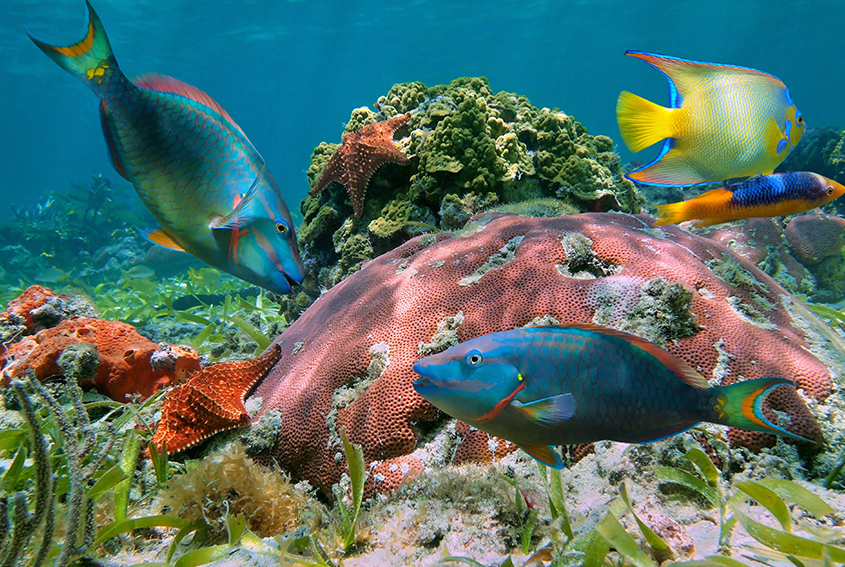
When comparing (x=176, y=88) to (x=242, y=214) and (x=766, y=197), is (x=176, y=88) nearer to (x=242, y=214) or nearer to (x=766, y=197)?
(x=242, y=214)

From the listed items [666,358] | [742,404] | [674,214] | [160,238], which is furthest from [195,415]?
[674,214]

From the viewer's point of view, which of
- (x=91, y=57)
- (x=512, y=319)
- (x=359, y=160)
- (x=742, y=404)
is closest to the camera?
(x=742, y=404)

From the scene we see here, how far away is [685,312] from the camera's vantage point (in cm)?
210

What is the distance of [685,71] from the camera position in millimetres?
2010

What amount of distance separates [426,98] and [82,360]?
16.8ft

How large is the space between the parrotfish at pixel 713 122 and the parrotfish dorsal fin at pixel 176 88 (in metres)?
1.92

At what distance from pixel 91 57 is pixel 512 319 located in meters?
2.23

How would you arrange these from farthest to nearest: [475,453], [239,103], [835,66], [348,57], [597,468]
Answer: [239,103] < [835,66] < [348,57] < [475,453] < [597,468]

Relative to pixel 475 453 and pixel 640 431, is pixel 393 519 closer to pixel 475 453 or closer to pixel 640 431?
pixel 475 453

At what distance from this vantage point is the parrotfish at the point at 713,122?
77.4 inches

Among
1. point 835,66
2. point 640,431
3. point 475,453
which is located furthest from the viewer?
point 835,66

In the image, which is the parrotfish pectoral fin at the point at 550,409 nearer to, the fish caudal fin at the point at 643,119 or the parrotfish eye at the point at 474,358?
the parrotfish eye at the point at 474,358

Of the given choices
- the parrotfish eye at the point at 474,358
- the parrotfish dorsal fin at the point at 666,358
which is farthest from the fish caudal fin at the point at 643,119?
the parrotfish eye at the point at 474,358

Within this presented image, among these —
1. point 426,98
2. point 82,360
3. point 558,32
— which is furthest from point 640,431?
point 558,32
